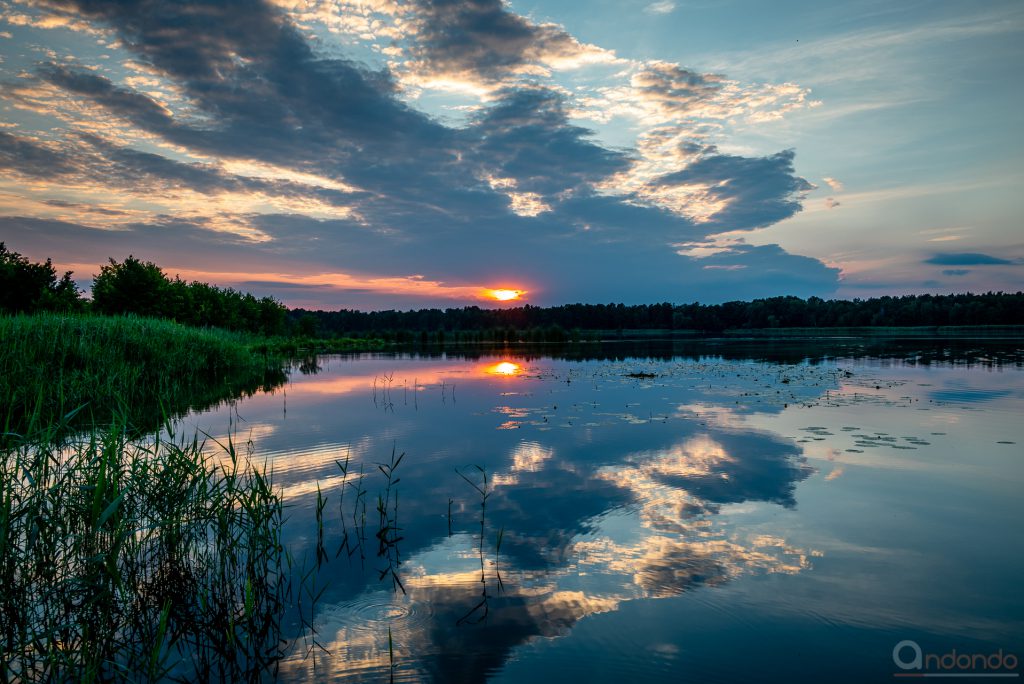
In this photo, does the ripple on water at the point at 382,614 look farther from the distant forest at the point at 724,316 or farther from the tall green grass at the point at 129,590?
the distant forest at the point at 724,316

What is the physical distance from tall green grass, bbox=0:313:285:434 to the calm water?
3881 millimetres

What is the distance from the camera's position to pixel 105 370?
2050cm

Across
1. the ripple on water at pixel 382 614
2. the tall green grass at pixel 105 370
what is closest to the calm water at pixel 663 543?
the ripple on water at pixel 382 614

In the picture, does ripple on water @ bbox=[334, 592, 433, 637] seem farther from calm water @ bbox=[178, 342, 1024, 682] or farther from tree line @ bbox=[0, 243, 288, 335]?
tree line @ bbox=[0, 243, 288, 335]

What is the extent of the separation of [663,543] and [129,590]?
22.9 ft

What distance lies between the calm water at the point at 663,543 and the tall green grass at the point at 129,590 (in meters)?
0.82

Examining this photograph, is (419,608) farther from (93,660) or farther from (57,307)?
(57,307)

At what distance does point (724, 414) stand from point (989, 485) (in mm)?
8763

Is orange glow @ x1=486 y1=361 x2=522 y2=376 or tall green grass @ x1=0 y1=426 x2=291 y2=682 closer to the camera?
tall green grass @ x1=0 y1=426 x2=291 y2=682

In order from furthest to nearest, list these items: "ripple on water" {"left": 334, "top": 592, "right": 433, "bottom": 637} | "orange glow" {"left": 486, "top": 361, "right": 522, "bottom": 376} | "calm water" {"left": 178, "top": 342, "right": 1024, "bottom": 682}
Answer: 1. "orange glow" {"left": 486, "top": 361, "right": 522, "bottom": 376}
2. "ripple on water" {"left": 334, "top": 592, "right": 433, "bottom": 637}
3. "calm water" {"left": 178, "top": 342, "right": 1024, "bottom": 682}

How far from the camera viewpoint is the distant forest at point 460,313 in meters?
52.8

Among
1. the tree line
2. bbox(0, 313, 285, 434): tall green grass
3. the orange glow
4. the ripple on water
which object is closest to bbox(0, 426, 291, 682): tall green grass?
the ripple on water

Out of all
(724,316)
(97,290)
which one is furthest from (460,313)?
(97,290)

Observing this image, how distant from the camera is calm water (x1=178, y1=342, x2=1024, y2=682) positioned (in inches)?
217
